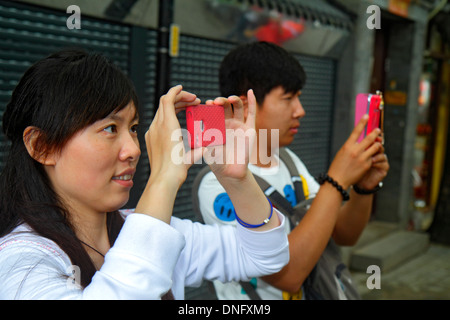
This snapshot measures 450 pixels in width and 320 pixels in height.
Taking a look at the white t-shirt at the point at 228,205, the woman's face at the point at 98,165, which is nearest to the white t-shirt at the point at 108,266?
the woman's face at the point at 98,165

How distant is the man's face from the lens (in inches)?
83.5

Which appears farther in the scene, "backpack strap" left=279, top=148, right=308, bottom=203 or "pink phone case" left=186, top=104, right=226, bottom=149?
"backpack strap" left=279, top=148, right=308, bottom=203

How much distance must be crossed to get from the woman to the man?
287 millimetres

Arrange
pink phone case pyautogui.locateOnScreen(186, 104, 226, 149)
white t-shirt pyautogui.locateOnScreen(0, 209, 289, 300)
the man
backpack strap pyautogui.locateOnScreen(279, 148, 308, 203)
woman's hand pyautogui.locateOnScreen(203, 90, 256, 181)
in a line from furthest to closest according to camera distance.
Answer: backpack strap pyautogui.locateOnScreen(279, 148, 308, 203)
the man
woman's hand pyautogui.locateOnScreen(203, 90, 256, 181)
pink phone case pyautogui.locateOnScreen(186, 104, 226, 149)
white t-shirt pyautogui.locateOnScreen(0, 209, 289, 300)

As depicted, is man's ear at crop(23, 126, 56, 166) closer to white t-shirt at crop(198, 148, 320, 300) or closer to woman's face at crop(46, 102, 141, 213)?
woman's face at crop(46, 102, 141, 213)

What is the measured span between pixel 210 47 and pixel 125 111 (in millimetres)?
3060

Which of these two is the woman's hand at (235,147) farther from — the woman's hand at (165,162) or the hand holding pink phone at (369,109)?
the hand holding pink phone at (369,109)

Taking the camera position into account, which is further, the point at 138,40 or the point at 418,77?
the point at 418,77

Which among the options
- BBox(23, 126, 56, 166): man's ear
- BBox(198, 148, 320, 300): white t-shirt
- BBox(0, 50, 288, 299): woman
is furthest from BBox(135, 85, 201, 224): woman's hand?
BBox(198, 148, 320, 300): white t-shirt

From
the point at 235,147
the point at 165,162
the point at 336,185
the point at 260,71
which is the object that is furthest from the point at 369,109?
the point at 165,162

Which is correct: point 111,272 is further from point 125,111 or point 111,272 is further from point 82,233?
point 125,111

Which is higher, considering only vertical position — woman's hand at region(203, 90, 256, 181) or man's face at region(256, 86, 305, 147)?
man's face at region(256, 86, 305, 147)

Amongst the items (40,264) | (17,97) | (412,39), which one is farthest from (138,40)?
(412,39)

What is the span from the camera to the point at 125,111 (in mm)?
1347
